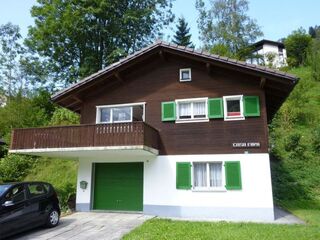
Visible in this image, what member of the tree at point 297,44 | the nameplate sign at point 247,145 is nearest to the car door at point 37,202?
the nameplate sign at point 247,145

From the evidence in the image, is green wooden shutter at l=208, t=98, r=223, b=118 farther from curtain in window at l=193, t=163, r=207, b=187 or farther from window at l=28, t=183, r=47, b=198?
window at l=28, t=183, r=47, b=198

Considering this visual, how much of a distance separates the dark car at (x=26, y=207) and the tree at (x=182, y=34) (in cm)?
3560

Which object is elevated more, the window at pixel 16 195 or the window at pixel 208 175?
the window at pixel 208 175

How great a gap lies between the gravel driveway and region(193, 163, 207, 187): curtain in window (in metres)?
2.64

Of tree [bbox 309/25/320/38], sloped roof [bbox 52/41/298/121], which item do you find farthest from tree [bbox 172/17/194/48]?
sloped roof [bbox 52/41/298/121]

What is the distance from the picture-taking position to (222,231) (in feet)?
35.8

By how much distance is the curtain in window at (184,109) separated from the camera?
15.8 m

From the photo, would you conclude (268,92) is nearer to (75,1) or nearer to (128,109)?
(128,109)

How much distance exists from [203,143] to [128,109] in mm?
4126

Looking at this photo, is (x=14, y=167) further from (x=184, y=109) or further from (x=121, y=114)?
(x=184, y=109)

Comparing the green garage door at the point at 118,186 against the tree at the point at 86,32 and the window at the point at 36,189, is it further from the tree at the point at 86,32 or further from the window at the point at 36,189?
the tree at the point at 86,32

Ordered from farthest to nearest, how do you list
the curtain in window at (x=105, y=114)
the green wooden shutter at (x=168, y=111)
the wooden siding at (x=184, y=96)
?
1. the curtain in window at (x=105, y=114)
2. the green wooden shutter at (x=168, y=111)
3. the wooden siding at (x=184, y=96)

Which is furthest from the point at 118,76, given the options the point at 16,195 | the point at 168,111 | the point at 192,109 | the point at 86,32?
the point at 86,32

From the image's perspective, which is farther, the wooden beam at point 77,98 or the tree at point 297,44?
the tree at point 297,44
